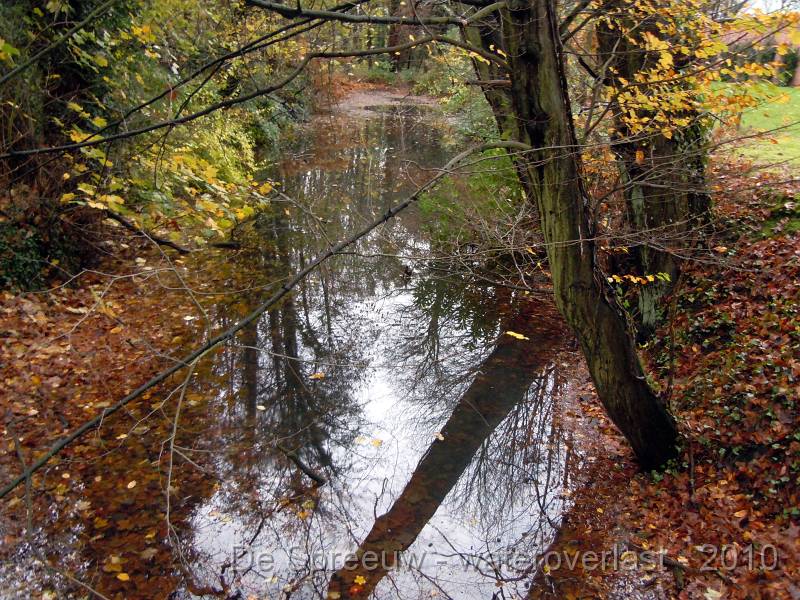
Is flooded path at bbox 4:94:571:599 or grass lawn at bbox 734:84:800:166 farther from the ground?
grass lawn at bbox 734:84:800:166

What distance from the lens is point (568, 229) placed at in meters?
4.98

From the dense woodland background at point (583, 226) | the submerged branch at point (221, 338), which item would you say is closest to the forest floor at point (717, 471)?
the dense woodland background at point (583, 226)

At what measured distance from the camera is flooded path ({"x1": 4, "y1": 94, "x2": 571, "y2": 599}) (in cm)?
514

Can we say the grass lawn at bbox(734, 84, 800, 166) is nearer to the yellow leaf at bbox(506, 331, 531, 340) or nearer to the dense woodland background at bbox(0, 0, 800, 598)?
the dense woodland background at bbox(0, 0, 800, 598)

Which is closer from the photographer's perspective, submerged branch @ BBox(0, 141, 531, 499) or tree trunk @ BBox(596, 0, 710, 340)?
submerged branch @ BBox(0, 141, 531, 499)

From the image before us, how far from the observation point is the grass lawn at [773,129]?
6309 millimetres

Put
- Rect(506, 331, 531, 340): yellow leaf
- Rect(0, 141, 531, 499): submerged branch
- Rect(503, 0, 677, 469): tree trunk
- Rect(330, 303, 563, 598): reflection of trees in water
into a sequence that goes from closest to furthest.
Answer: Rect(0, 141, 531, 499): submerged branch, Rect(503, 0, 677, 469): tree trunk, Rect(330, 303, 563, 598): reflection of trees in water, Rect(506, 331, 531, 340): yellow leaf

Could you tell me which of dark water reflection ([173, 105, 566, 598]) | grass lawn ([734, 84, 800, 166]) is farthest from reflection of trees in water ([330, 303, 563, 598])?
grass lawn ([734, 84, 800, 166])

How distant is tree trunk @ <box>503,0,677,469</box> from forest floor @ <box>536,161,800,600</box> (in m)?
0.46

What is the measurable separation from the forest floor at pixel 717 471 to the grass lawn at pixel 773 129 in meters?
0.86

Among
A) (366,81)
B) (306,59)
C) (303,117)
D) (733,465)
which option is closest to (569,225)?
(306,59)

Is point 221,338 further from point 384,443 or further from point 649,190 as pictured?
point 649,190

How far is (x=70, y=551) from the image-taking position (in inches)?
203

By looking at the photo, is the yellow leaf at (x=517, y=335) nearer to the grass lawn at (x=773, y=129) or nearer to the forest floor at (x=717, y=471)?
the forest floor at (x=717, y=471)
